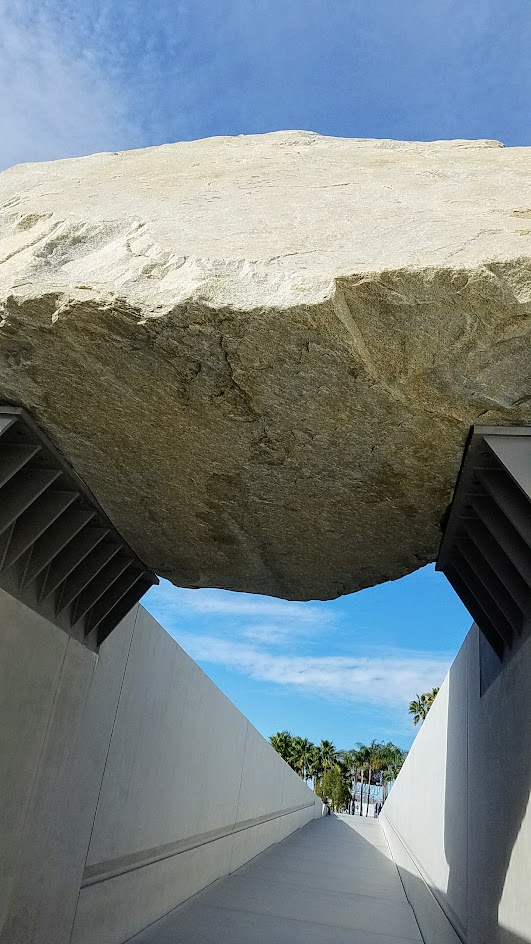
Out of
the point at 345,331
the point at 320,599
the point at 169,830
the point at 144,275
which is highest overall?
the point at 144,275

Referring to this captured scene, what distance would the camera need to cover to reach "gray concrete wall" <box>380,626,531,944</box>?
4184mm

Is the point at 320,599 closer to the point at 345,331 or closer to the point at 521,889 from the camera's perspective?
the point at 521,889

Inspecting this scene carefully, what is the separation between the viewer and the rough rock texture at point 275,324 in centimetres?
310

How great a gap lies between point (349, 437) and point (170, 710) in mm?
6142

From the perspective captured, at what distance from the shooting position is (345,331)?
121 inches

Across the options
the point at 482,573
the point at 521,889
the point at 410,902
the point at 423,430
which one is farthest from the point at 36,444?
the point at 410,902

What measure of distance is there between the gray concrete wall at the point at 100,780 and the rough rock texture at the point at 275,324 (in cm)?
192

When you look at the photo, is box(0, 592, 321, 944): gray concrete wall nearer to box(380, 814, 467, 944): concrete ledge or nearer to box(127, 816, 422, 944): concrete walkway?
box(127, 816, 422, 944): concrete walkway

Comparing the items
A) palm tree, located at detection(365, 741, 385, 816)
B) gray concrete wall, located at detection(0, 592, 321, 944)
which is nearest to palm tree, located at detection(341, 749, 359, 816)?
palm tree, located at detection(365, 741, 385, 816)

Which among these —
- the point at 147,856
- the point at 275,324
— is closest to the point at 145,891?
the point at 147,856

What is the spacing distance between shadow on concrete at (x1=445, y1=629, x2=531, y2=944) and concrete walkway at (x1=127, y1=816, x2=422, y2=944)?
6.71ft

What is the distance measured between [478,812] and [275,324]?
4.92m

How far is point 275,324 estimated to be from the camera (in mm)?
3061

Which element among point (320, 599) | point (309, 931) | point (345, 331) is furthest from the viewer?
point (309, 931)
